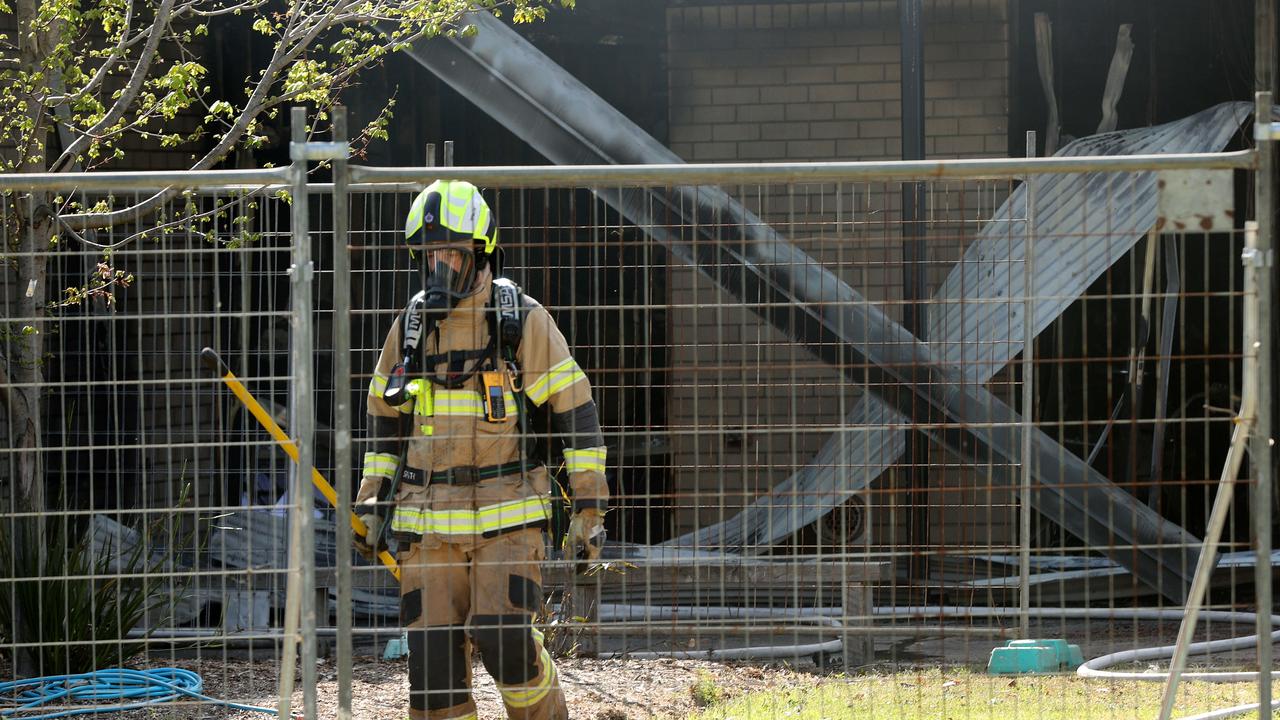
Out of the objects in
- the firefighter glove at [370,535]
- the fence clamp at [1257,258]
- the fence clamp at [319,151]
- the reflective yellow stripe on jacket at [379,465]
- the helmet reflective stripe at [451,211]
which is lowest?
the firefighter glove at [370,535]

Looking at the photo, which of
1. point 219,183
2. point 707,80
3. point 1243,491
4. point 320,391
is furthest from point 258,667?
point 1243,491

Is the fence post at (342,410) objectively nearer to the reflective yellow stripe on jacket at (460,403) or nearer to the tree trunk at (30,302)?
the reflective yellow stripe on jacket at (460,403)

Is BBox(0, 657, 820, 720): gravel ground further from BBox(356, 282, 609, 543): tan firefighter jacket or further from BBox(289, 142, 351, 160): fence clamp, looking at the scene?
BBox(289, 142, 351, 160): fence clamp

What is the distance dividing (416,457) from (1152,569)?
4620 millimetres

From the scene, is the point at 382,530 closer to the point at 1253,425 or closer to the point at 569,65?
the point at 1253,425

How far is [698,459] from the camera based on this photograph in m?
7.77

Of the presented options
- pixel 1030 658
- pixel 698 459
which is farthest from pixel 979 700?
pixel 698 459

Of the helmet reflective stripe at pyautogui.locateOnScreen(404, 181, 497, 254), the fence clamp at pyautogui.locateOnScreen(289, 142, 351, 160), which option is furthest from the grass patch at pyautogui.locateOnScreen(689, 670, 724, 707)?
the fence clamp at pyautogui.locateOnScreen(289, 142, 351, 160)

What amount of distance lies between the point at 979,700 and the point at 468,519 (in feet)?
8.69

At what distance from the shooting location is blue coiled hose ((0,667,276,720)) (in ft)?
19.1

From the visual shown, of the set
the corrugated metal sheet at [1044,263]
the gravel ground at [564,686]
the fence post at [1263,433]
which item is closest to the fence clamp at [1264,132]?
the fence post at [1263,433]

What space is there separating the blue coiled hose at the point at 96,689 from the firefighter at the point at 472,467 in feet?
4.59

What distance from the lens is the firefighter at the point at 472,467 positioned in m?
4.66

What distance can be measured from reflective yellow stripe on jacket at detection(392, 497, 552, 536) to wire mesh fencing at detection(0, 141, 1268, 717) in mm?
34
